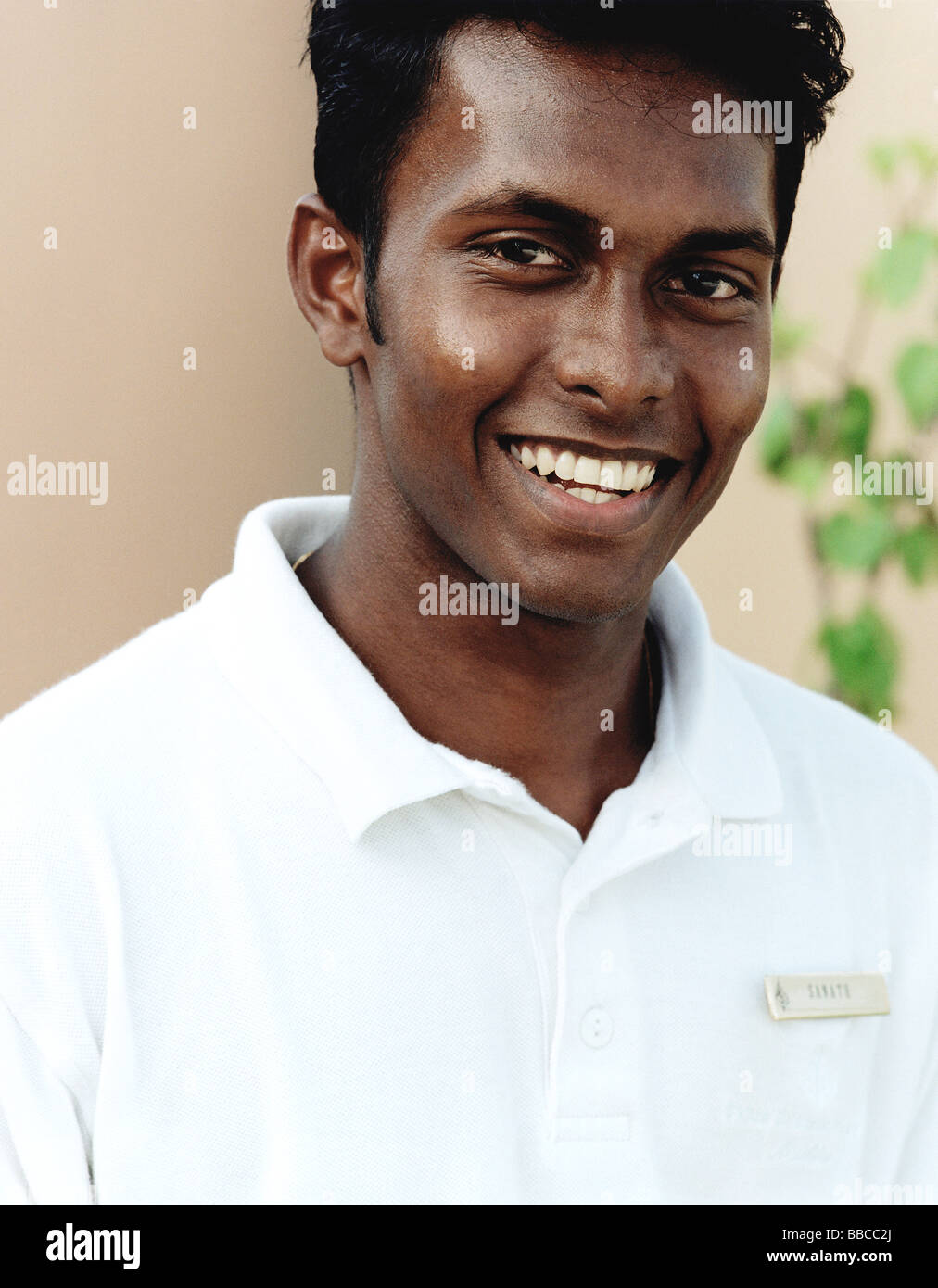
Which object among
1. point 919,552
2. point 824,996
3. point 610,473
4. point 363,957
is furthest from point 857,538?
point 363,957

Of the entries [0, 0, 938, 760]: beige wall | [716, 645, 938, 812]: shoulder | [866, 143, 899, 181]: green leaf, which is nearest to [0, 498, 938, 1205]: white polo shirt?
[716, 645, 938, 812]: shoulder

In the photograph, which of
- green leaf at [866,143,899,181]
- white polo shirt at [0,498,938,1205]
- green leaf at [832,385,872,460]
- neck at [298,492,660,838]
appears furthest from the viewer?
green leaf at [832,385,872,460]

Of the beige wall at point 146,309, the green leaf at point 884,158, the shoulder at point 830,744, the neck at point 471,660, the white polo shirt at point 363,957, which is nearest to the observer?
the white polo shirt at point 363,957

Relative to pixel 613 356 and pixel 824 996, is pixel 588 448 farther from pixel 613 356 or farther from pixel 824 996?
pixel 824 996

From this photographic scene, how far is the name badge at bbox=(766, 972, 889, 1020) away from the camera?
1386 millimetres

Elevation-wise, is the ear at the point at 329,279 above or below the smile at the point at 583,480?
above

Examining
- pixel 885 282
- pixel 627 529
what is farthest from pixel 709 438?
pixel 885 282

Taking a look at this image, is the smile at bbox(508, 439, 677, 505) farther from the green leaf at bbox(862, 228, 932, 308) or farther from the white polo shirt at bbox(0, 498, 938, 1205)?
the green leaf at bbox(862, 228, 932, 308)

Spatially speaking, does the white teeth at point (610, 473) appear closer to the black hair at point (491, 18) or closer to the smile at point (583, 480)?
the smile at point (583, 480)

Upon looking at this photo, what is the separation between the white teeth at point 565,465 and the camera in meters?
1.27

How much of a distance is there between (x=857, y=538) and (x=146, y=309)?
4.42ft

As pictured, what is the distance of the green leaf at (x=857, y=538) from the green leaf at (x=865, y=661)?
0.36 ft

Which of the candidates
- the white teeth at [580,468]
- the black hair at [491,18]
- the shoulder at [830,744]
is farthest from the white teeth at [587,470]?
the shoulder at [830,744]
